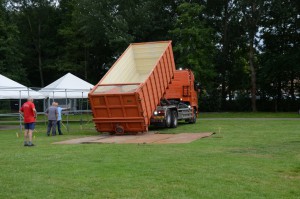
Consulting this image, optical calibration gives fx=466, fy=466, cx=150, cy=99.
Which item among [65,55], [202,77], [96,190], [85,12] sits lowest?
[96,190]

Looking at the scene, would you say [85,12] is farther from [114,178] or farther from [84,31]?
[114,178]

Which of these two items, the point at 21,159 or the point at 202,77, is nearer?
the point at 21,159

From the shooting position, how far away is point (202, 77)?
42125 mm

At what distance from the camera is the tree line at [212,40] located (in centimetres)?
4219

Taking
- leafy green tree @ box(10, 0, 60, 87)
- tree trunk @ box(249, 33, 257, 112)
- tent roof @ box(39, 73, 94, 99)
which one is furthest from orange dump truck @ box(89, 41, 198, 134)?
leafy green tree @ box(10, 0, 60, 87)

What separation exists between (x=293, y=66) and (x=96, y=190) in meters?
35.4

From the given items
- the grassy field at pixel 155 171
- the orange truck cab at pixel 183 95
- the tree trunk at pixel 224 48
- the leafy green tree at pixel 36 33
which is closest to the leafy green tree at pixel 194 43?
the tree trunk at pixel 224 48

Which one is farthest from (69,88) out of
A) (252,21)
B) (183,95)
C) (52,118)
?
(252,21)

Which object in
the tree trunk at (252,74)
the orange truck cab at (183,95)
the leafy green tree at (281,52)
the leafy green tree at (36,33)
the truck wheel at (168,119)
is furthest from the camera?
the leafy green tree at (36,33)

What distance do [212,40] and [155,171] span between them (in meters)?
36.4

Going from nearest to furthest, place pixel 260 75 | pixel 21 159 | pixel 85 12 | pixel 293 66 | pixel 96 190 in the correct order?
pixel 96 190, pixel 21 159, pixel 293 66, pixel 260 75, pixel 85 12

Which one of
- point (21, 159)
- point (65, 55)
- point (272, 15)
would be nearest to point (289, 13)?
point (272, 15)

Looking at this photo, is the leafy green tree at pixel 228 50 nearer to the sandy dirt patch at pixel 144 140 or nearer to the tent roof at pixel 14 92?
the tent roof at pixel 14 92

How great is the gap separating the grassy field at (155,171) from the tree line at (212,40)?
28.2m
